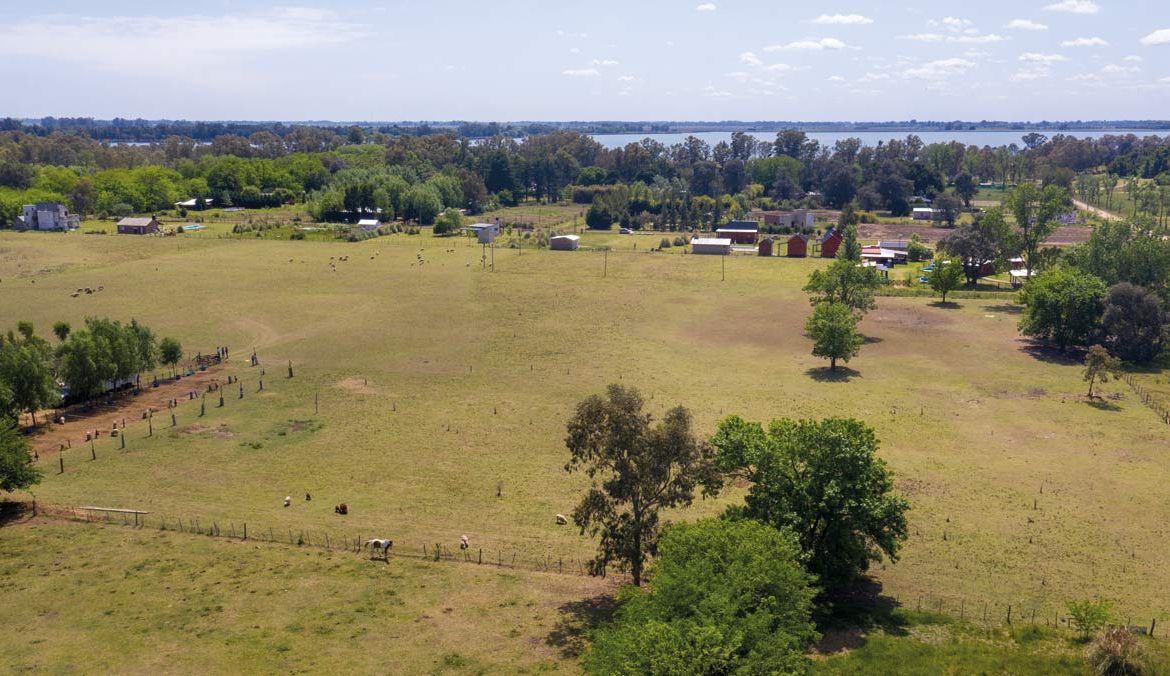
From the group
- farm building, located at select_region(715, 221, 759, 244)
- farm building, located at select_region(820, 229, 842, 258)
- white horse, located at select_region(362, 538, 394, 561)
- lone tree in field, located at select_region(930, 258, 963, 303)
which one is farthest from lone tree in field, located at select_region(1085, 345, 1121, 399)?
farm building, located at select_region(715, 221, 759, 244)

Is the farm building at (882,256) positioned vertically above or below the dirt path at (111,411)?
above

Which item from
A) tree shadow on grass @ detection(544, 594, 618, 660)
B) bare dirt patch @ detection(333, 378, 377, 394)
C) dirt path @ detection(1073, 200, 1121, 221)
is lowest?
tree shadow on grass @ detection(544, 594, 618, 660)

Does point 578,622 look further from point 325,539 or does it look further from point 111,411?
point 111,411

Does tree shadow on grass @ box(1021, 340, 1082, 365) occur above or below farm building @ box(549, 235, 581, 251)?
below

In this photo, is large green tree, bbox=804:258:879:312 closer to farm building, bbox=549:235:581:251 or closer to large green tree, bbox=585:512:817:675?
farm building, bbox=549:235:581:251

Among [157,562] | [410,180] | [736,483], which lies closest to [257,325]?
[157,562]

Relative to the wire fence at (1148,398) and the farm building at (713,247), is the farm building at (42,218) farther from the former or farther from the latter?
the wire fence at (1148,398)

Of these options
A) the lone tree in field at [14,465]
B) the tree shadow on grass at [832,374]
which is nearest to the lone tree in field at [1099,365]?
the tree shadow on grass at [832,374]
